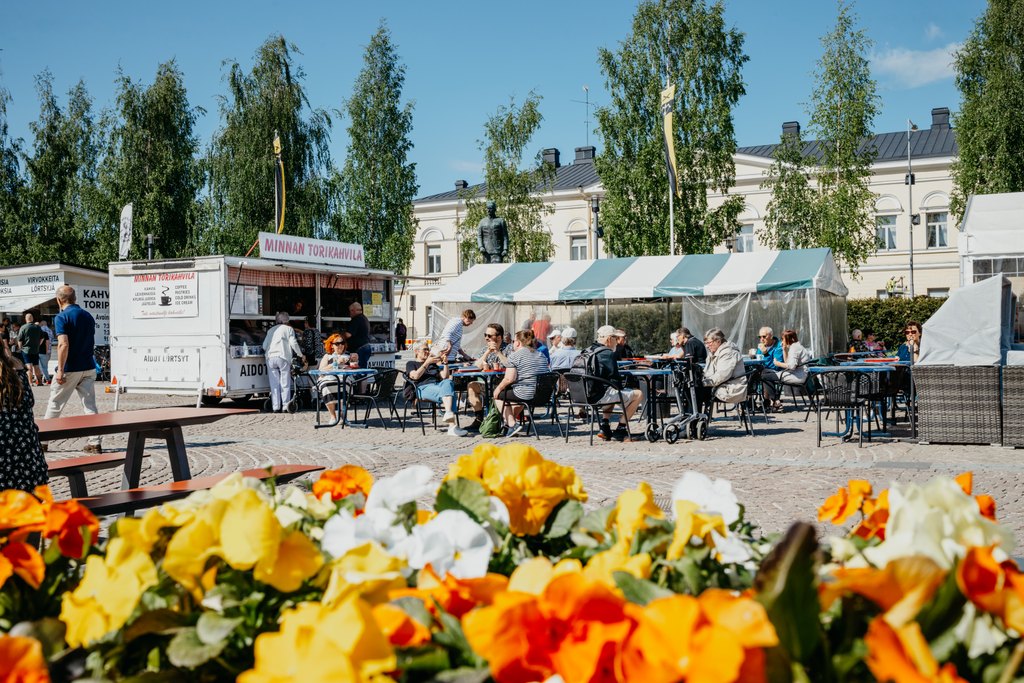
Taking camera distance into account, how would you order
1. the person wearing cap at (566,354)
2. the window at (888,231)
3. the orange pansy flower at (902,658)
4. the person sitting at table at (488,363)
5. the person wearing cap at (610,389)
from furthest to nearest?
the window at (888,231) → the person wearing cap at (566,354) → the person sitting at table at (488,363) → the person wearing cap at (610,389) → the orange pansy flower at (902,658)

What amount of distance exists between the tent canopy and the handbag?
16.4 ft

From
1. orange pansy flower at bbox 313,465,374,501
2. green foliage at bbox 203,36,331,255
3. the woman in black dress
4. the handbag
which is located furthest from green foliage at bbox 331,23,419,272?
orange pansy flower at bbox 313,465,374,501

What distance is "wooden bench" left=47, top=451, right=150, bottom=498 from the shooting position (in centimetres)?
548

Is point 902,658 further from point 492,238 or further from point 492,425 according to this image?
point 492,238

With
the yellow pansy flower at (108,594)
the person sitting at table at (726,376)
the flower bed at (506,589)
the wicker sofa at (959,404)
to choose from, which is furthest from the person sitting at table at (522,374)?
the yellow pansy flower at (108,594)

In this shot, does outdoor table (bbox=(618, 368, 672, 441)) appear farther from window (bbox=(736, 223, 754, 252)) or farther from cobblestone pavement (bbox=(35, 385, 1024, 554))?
window (bbox=(736, 223, 754, 252))

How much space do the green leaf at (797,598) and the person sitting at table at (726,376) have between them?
10.5 metres

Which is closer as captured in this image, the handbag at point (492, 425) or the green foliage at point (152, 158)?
the handbag at point (492, 425)

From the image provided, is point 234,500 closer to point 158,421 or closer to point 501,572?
point 501,572

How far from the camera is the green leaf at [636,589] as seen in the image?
0.96 metres

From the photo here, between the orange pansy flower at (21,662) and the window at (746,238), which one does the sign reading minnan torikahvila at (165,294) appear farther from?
the window at (746,238)

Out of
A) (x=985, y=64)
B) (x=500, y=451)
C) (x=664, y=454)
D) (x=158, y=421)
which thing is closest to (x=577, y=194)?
(x=985, y=64)

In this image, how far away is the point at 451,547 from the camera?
118 centimetres

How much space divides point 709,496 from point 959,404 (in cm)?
983
